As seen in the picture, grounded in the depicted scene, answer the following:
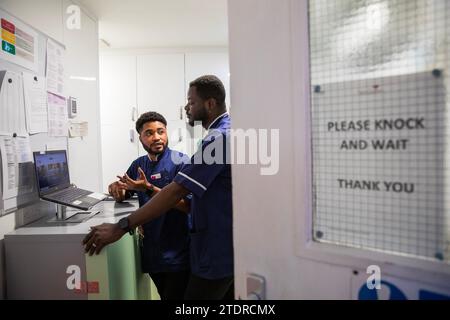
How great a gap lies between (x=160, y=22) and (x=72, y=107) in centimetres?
114

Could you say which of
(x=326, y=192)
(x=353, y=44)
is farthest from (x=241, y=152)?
(x=353, y=44)

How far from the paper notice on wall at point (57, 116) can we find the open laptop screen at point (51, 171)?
0.16 m

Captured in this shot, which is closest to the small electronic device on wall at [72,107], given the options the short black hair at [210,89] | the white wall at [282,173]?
the short black hair at [210,89]

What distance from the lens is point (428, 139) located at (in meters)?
0.50

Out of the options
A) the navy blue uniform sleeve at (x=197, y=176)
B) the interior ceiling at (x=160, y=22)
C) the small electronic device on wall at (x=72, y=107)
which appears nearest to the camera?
the navy blue uniform sleeve at (x=197, y=176)

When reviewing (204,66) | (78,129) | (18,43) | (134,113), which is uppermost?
(204,66)

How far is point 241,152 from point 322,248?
0.25 metres

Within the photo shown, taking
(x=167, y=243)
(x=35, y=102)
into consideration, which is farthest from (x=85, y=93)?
(x=167, y=243)

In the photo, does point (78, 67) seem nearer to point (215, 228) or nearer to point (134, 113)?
point (134, 113)

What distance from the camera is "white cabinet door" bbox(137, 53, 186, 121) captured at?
11.8 feet

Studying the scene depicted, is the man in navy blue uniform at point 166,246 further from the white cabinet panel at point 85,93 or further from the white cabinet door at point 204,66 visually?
the white cabinet door at point 204,66

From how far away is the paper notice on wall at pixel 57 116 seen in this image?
185cm

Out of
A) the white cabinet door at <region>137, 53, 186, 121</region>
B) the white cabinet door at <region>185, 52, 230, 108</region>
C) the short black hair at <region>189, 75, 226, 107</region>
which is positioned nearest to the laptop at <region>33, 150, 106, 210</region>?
the short black hair at <region>189, 75, 226, 107</region>

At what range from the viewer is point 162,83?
3.60 m
